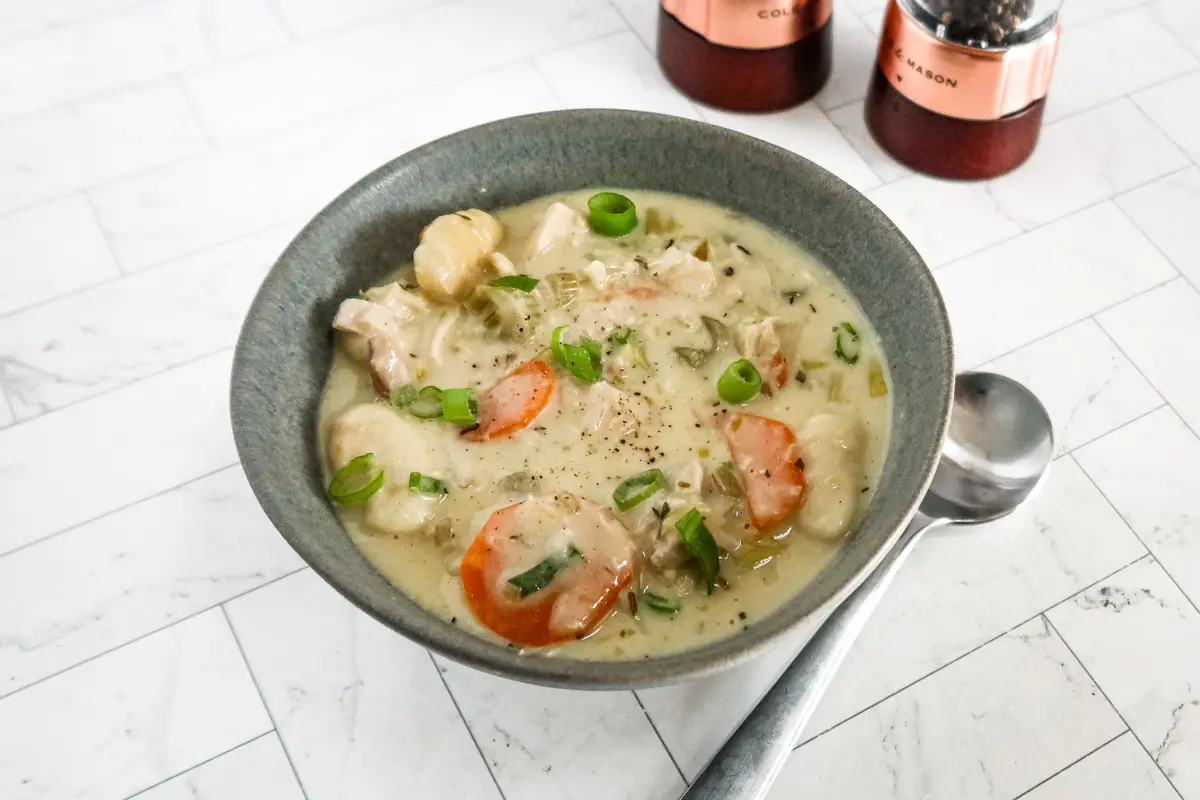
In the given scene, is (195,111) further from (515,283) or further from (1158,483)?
(1158,483)

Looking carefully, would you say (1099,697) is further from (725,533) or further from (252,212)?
(252,212)

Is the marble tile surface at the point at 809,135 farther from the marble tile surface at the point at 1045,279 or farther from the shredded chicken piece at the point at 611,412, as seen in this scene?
the shredded chicken piece at the point at 611,412

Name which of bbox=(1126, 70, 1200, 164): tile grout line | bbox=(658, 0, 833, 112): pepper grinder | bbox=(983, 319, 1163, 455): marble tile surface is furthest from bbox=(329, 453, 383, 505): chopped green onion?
bbox=(1126, 70, 1200, 164): tile grout line

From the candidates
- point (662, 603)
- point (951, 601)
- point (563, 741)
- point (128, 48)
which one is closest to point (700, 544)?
point (662, 603)

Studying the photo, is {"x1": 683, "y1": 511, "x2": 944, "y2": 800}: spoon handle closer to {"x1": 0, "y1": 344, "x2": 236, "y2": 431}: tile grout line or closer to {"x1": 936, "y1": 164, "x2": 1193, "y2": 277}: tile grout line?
{"x1": 936, "y1": 164, "x2": 1193, "y2": 277}: tile grout line

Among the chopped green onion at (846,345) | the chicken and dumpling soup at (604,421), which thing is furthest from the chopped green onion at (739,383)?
the chopped green onion at (846,345)

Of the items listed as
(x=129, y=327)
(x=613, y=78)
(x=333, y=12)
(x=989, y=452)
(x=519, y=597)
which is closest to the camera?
(x=519, y=597)

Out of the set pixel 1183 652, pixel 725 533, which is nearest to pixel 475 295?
pixel 725 533
